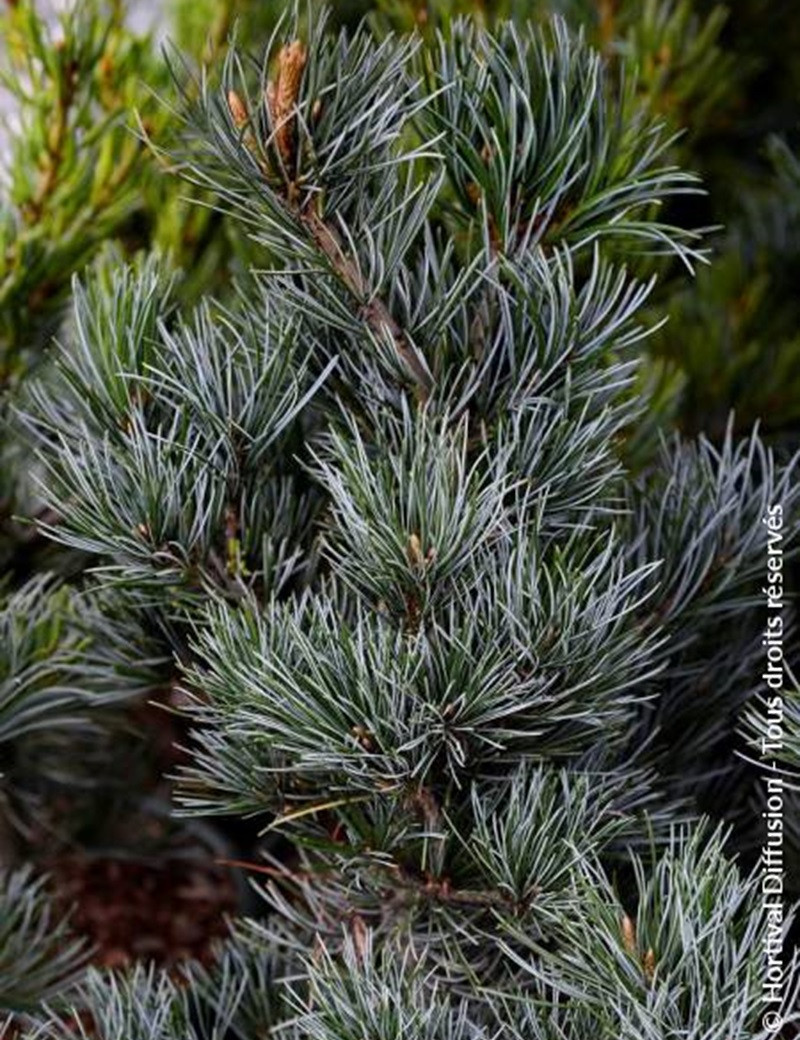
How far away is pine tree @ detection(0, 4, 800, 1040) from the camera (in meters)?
0.50

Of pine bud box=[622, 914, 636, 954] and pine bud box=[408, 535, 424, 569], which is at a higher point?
pine bud box=[408, 535, 424, 569]

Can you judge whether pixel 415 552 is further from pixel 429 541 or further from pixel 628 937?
pixel 628 937

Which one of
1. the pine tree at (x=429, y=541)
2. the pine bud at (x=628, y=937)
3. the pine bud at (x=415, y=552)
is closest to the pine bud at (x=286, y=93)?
the pine tree at (x=429, y=541)

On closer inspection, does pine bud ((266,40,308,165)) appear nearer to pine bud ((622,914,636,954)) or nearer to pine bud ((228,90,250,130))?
pine bud ((228,90,250,130))

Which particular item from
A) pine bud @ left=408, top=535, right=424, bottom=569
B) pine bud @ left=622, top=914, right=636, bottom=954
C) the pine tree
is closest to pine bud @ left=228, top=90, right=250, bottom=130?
the pine tree

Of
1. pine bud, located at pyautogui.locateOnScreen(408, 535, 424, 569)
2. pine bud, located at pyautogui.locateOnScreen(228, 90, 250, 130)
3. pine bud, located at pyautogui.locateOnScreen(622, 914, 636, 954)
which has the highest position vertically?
pine bud, located at pyautogui.locateOnScreen(228, 90, 250, 130)

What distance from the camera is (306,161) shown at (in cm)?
52

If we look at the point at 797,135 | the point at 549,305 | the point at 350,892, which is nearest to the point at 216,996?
the point at 350,892

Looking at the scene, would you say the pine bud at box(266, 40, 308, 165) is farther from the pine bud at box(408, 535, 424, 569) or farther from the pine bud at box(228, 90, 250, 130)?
the pine bud at box(408, 535, 424, 569)

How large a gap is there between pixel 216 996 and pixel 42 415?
0.26 meters

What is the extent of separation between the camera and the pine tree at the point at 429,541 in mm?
504

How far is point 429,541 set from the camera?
1.64ft

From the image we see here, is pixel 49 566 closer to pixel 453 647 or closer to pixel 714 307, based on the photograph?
pixel 453 647

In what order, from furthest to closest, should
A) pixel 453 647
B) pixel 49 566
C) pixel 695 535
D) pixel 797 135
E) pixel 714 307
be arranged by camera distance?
pixel 797 135
pixel 714 307
pixel 49 566
pixel 695 535
pixel 453 647
